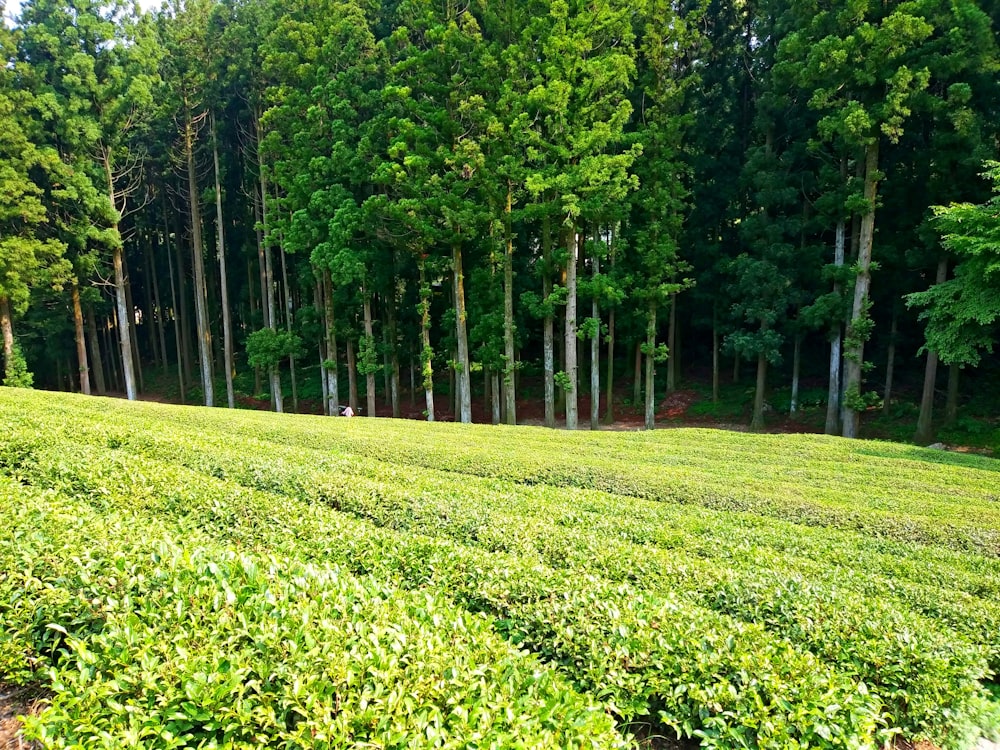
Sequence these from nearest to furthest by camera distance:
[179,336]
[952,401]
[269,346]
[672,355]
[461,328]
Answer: [952,401] → [461,328] → [269,346] → [672,355] → [179,336]

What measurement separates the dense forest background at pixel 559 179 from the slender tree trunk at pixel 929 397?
0.09 m

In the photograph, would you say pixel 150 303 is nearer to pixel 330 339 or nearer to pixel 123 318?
pixel 123 318

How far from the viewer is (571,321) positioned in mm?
17562

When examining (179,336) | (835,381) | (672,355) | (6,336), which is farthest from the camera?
(179,336)

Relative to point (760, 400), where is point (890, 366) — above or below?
above

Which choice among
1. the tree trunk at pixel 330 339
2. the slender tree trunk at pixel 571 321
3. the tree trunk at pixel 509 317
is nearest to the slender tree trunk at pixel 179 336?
the tree trunk at pixel 330 339

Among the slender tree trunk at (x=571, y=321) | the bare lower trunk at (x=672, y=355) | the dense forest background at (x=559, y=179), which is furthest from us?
the bare lower trunk at (x=672, y=355)

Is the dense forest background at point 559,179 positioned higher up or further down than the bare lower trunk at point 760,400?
higher up

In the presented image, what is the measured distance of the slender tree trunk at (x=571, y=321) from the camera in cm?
1744

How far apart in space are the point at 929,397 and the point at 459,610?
18.0 meters

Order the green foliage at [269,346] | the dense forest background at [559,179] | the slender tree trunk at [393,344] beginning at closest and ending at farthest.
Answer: the dense forest background at [559,179] → the slender tree trunk at [393,344] → the green foliage at [269,346]

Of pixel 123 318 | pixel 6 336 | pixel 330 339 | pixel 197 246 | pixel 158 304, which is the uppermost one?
pixel 197 246

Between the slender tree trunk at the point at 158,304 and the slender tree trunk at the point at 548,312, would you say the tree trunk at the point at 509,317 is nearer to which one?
the slender tree trunk at the point at 548,312

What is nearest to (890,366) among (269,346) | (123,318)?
(269,346)
